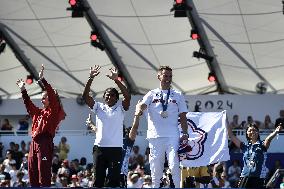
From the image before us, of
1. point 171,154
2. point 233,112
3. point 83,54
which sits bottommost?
point 171,154

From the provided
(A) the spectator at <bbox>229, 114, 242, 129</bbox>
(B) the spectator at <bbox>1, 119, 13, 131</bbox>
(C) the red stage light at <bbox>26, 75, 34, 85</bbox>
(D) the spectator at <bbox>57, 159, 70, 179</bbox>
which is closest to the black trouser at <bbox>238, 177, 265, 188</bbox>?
(D) the spectator at <bbox>57, 159, 70, 179</bbox>

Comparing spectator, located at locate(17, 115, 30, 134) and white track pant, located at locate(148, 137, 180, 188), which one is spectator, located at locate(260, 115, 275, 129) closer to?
spectator, located at locate(17, 115, 30, 134)

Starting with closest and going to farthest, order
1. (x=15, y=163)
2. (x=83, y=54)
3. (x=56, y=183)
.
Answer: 1. (x=56, y=183)
2. (x=15, y=163)
3. (x=83, y=54)

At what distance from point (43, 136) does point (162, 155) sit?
2.04 m

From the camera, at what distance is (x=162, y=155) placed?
39.4ft

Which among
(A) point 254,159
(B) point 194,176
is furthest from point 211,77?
(A) point 254,159

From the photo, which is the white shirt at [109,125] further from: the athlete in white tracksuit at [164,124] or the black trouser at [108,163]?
the athlete in white tracksuit at [164,124]

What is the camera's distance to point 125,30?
27.1m

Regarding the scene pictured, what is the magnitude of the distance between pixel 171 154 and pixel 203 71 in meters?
17.5

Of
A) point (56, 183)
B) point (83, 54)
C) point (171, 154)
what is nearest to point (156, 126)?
point (171, 154)

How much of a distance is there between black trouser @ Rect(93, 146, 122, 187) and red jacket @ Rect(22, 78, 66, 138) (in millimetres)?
854

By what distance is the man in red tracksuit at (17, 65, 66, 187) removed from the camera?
1288 centimetres

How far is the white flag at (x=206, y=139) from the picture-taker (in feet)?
54.1

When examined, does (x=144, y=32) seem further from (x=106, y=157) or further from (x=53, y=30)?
(x=106, y=157)
